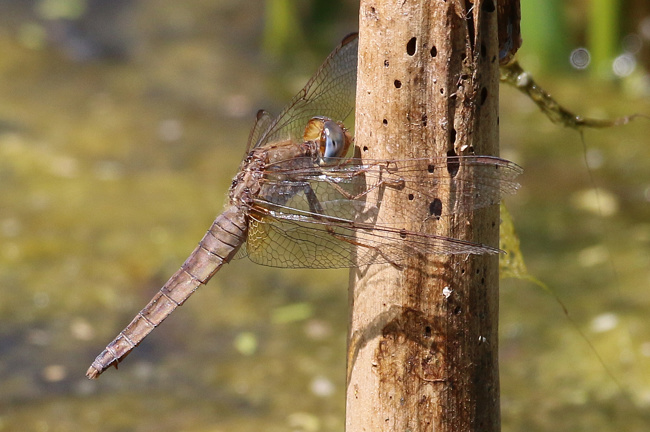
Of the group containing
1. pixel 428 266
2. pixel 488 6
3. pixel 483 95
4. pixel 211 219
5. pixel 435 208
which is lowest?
pixel 428 266

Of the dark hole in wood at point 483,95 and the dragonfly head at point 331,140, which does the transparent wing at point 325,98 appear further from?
the dark hole in wood at point 483,95

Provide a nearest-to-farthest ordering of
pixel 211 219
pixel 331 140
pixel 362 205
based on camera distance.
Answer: pixel 362 205 < pixel 331 140 < pixel 211 219

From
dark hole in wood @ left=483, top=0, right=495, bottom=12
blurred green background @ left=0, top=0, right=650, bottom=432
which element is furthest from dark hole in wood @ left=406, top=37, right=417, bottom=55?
blurred green background @ left=0, top=0, right=650, bottom=432

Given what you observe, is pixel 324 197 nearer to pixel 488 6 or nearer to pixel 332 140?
pixel 332 140

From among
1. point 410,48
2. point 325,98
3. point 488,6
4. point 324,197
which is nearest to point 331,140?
point 324,197

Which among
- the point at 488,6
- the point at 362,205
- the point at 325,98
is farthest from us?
the point at 325,98

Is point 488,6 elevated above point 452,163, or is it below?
above

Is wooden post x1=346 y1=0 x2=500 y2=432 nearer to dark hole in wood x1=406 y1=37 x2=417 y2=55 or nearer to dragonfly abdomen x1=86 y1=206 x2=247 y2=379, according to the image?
dark hole in wood x1=406 y1=37 x2=417 y2=55
